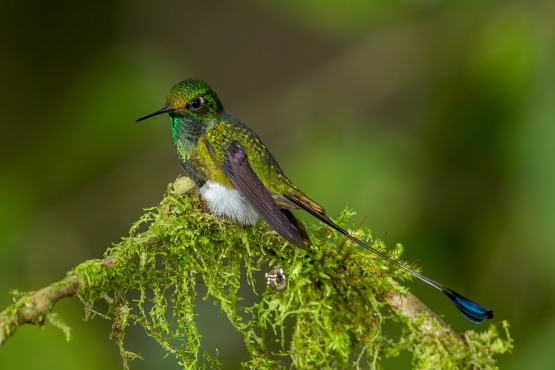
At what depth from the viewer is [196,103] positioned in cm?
205

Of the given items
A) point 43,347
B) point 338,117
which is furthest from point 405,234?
point 43,347

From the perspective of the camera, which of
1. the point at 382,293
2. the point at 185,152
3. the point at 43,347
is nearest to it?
the point at 382,293

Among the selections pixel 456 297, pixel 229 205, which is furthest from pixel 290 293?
pixel 456 297

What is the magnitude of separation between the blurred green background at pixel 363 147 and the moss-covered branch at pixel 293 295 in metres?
0.87

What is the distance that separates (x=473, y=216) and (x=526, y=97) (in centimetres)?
82

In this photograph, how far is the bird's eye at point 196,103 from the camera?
2.05m

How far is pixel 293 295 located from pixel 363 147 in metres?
1.35

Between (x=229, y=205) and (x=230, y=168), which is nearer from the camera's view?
(x=229, y=205)

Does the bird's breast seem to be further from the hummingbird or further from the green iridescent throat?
the green iridescent throat

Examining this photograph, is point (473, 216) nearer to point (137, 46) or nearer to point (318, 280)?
point (318, 280)

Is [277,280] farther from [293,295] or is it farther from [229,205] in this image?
[229,205]

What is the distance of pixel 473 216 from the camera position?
284 cm

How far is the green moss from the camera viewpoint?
1501 millimetres

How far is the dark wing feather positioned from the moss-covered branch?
108 millimetres
